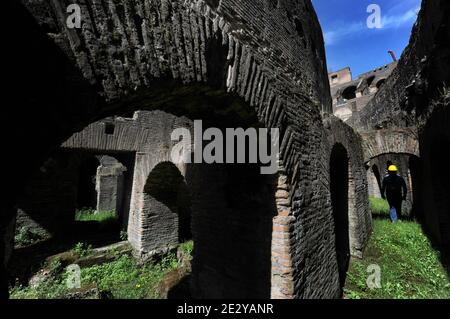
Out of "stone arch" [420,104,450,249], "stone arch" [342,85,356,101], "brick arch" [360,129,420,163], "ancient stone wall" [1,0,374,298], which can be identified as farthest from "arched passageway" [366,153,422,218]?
"stone arch" [342,85,356,101]

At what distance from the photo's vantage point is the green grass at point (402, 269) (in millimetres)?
4074

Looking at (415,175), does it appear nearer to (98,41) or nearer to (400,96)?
(400,96)

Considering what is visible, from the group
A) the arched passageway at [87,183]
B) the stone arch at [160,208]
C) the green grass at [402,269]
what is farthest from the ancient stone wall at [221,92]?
the arched passageway at [87,183]

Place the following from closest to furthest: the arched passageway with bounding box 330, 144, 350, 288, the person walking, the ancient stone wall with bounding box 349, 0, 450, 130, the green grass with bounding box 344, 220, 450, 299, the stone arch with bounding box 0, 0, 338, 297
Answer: the stone arch with bounding box 0, 0, 338, 297 → the green grass with bounding box 344, 220, 450, 299 → the ancient stone wall with bounding box 349, 0, 450, 130 → the arched passageway with bounding box 330, 144, 350, 288 → the person walking

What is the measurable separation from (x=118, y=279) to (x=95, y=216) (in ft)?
21.0

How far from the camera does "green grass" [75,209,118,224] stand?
10.0 meters

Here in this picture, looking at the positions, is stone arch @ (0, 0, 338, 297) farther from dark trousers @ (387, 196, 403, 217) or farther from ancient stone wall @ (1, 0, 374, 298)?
dark trousers @ (387, 196, 403, 217)

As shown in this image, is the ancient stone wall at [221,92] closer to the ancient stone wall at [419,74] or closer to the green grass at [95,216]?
the ancient stone wall at [419,74]

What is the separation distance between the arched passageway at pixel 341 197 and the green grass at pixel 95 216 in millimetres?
8210

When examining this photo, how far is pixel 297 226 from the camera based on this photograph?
2.98m

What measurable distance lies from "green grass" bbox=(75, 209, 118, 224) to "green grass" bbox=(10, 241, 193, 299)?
3532 mm

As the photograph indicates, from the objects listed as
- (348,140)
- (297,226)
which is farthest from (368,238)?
(297,226)

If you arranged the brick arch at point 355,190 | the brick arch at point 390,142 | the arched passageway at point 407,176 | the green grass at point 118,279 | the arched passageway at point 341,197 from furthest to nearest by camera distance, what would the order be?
the arched passageway at point 407,176 → the brick arch at point 390,142 → the arched passageway at point 341,197 → the brick arch at point 355,190 → the green grass at point 118,279

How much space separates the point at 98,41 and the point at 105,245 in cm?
697
